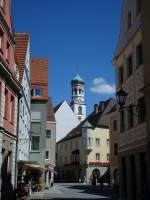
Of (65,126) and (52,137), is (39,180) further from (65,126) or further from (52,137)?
(65,126)

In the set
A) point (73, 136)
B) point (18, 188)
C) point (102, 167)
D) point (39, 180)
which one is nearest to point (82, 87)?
point (73, 136)

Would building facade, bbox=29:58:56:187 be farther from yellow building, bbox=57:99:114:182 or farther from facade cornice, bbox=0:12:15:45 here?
yellow building, bbox=57:99:114:182

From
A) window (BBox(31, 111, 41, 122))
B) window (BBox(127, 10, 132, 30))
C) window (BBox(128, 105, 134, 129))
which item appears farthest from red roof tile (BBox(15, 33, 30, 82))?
window (BBox(31, 111, 41, 122))

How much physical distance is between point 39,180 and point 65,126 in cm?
6015

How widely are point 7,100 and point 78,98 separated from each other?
127 m

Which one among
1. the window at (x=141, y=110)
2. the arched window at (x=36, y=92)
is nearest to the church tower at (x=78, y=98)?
the arched window at (x=36, y=92)

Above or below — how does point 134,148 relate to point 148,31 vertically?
below

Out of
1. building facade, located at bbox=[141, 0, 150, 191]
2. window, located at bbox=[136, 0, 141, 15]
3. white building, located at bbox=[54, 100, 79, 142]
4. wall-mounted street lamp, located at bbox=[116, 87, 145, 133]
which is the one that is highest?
white building, located at bbox=[54, 100, 79, 142]

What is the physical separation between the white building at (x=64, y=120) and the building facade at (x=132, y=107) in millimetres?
74965

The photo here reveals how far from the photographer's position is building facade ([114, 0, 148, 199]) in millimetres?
22828

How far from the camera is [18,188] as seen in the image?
95.9 feet

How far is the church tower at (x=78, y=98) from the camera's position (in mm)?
153000

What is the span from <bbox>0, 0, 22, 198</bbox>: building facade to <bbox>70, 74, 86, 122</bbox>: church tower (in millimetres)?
123068

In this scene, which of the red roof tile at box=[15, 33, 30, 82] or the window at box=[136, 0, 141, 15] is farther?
the red roof tile at box=[15, 33, 30, 82]
